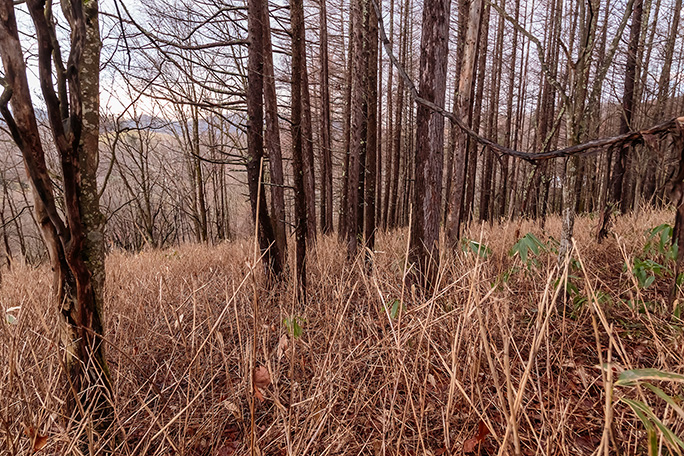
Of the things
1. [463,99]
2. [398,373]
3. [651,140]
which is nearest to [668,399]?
[651,140]

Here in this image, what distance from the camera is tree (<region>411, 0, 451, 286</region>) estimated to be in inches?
94.1

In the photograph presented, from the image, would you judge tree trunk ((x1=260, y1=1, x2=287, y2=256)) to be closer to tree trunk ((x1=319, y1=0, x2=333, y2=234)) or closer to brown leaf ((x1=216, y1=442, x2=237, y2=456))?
tree trunk ((x1=319, y1=0, x2=333, y2=234))

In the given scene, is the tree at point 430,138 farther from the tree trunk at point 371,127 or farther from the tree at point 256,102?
the tree trunk at point 371,127

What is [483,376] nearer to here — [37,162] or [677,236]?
[677,236]

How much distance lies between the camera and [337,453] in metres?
1.45

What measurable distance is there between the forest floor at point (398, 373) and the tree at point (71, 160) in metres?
0.12

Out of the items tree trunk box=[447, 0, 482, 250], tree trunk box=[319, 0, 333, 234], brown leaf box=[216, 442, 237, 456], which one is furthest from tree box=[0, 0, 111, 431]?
tree trunk box=[319, 0, 333, 234]

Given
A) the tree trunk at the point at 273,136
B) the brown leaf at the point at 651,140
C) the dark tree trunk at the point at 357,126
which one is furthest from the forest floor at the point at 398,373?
the dark tree trunk at the point at 357,126

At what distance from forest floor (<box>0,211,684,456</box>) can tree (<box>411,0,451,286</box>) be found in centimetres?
39

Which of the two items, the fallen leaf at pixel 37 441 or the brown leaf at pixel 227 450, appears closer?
the fallen leaf at pixel 37 441

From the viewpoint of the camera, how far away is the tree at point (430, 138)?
7.84 ft

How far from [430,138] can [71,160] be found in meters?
2.18

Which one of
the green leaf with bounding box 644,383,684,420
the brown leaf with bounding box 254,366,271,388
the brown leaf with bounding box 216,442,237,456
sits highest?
the green leaf with bounding box 644,383,684,420

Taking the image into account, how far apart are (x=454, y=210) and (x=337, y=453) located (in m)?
3.81
